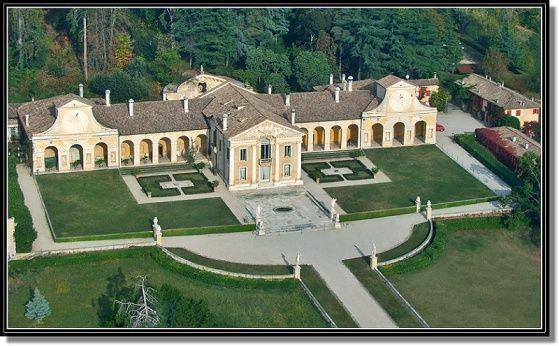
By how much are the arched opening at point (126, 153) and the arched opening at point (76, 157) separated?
3.17 meters

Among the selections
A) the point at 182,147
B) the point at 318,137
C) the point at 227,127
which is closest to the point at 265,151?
the point at 227,127

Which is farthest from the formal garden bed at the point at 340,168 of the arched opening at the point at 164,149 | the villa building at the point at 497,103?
the villa building at the point at 497,103

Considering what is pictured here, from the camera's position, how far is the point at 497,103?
10550 cm

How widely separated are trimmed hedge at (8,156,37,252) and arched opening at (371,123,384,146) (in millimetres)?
30114

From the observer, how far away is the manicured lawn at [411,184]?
282ft

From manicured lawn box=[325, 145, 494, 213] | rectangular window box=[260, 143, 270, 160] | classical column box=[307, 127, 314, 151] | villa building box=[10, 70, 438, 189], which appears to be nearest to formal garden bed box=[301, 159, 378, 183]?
manicured lawn box=[325, 145, 494, 213]

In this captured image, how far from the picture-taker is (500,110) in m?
104

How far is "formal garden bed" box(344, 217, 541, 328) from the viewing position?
69.4 m

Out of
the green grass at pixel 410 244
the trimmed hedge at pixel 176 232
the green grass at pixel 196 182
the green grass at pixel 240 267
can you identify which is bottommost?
the green grass at pixel 240 267

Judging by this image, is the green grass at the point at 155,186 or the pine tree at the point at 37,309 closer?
the pine tree at the point at 37,309

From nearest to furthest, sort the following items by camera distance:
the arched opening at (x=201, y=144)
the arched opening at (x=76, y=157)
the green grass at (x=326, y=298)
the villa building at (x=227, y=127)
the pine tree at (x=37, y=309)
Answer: the green grass at (x=326, y=298) → the pine tree at (x=37, y=309) → the villa building at (x=227, y=127) → the arched opening at (x=76, y=157) → the arched opening at (x=201, y=144)

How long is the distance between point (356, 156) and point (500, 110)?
53.8 ft

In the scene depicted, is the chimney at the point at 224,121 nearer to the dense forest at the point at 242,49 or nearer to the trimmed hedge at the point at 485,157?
the trimmed hedge at the point at 485,157

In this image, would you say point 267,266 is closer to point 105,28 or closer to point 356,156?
point 356,156
